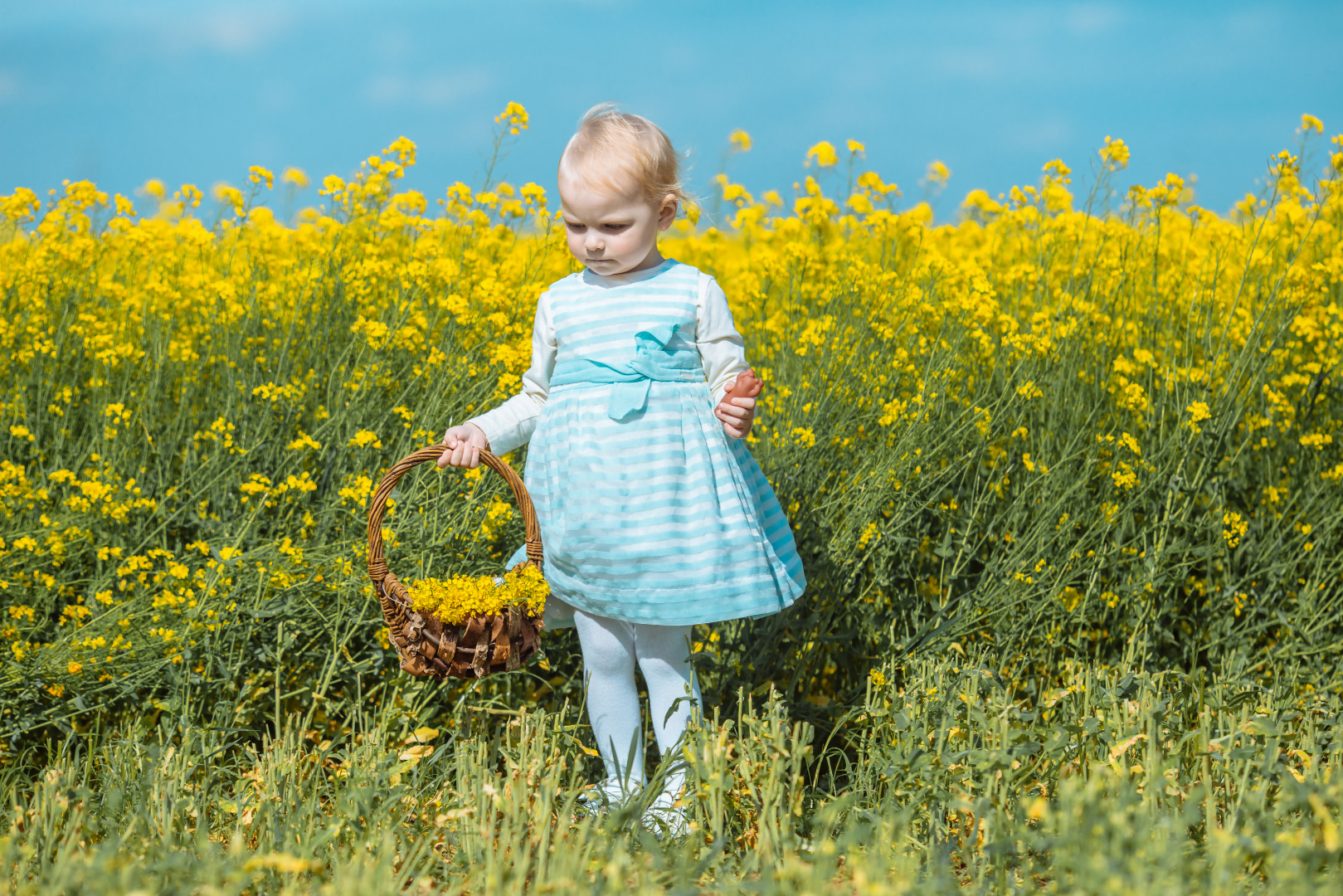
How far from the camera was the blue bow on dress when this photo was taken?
215cm

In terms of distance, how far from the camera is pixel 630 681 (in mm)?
2344

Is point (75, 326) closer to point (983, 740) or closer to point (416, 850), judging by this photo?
point (416, 850)

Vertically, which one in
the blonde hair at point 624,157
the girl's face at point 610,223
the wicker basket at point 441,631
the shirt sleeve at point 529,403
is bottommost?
the wicker basket at point 441,631

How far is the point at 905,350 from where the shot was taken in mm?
3387

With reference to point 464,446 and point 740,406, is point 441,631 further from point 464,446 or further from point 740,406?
point 740,406

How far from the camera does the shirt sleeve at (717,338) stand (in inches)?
88.2

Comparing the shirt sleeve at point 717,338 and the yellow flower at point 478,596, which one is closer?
the yellow flower at point 478,596

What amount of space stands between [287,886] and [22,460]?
201cm

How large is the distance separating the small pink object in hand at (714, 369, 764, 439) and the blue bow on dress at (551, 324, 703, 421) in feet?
0.39

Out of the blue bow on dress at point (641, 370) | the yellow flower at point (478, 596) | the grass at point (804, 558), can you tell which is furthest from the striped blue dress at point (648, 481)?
the grass at point (804, 558)

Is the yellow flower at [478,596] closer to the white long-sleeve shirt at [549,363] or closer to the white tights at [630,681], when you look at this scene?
the white tights at [630,681]

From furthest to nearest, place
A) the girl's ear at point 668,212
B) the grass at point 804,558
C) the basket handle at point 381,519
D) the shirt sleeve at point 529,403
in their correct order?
1. the shirt sleeve at point 529,403
2. the girl's ear at point 668,212
3. the basket handle at point 381,519
4. the grass at point 804,558

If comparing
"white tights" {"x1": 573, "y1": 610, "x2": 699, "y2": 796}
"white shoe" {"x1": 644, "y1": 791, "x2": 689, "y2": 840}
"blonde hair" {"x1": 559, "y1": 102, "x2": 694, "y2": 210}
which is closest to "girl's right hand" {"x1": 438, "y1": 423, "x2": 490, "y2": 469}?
"white tights" {"x1": 573, "y1": 610, "x2": 699, "y2": 796}

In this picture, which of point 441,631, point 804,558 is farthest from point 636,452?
point 804,558
